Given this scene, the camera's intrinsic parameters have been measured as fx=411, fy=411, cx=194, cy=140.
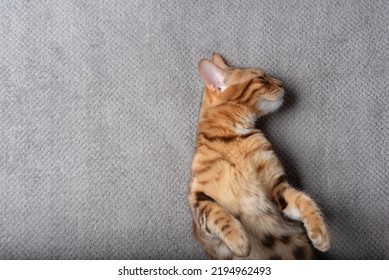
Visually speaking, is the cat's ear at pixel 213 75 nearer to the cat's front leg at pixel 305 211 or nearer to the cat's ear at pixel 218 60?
the cat's ear at pixel 218 60

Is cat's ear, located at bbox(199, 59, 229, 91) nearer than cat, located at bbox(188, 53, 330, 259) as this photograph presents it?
No

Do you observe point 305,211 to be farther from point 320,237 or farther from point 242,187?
point 242,187

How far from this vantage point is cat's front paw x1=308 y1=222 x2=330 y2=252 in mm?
1092

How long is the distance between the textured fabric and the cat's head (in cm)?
10

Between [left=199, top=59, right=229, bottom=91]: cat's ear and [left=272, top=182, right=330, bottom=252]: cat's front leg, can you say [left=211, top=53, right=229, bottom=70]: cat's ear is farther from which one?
[left=272, top=182, right=330, bottom=252]: cat's front leg

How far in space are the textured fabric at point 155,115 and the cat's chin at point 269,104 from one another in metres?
0.06

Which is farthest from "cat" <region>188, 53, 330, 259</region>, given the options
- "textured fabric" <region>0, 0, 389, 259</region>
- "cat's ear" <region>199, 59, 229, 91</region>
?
"textured fabric" <region>0, 0, 389, 259</region>

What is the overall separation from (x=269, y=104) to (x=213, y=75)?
208 millimetres

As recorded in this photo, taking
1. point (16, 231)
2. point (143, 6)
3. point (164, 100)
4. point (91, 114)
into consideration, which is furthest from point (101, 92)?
point (16, 231)

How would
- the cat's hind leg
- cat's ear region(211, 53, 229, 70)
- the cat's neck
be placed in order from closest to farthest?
the cat's hind leg, the cat's neck, cat's ear region(211, 53, 229, 70)

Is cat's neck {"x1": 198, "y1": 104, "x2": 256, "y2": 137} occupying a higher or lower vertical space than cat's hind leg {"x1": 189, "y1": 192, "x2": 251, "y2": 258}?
higher

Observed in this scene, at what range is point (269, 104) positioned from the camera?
1.33 metres

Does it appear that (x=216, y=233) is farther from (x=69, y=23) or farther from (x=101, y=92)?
(x=69, y=23)

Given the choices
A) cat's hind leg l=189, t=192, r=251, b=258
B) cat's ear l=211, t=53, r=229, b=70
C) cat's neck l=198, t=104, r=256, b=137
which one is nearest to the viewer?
cat's hind leg l=189, t=192, r=251, b=258
